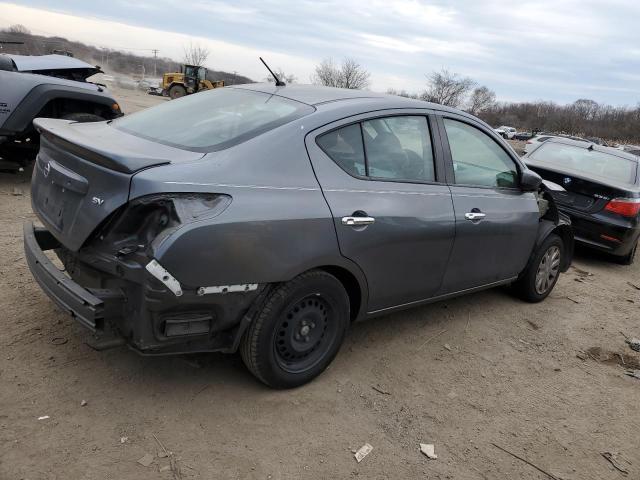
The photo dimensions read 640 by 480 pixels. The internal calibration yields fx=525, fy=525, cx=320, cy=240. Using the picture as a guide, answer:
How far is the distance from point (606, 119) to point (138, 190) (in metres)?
98.8

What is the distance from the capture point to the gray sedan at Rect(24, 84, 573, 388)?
8.03ft

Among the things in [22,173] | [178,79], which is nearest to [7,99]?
[22,173]

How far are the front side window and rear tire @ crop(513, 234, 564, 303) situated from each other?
822mm

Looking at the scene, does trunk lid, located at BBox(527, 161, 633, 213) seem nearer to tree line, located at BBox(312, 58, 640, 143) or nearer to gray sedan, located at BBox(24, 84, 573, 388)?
gray sedan, located at BBox(24, 84, 573, 388)

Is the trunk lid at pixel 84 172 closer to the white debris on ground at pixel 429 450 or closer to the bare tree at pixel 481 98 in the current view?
the white debris on ground at pixel 429 450

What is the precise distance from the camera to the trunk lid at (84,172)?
2463 millimetres

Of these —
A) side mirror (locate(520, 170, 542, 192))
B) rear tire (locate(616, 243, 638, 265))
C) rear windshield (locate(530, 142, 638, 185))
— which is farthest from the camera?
rear windshield (locate(530, 142, 638, 185))

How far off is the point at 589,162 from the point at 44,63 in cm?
783

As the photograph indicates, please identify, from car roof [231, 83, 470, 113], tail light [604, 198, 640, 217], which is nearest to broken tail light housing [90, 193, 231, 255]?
car roof [231, 83, 470, 113]

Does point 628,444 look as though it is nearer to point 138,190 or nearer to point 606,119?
point 138,190

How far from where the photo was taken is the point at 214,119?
10.5ft

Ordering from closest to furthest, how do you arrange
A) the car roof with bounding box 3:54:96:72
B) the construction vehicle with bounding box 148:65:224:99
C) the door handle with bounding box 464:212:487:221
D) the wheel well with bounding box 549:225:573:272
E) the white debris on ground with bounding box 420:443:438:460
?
the white debris on ground with bounding box 420:443:438:460 → the door handle with bounding box 464:212:487:221 → the wheel well with bounding box 549:225:573:272 → the car roof with bounding box 3:54:96:72 → the construction vehicle with bounding box 148:65:224:99

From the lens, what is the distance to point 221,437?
8.67 feet

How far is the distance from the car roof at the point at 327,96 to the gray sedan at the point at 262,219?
0.02m
